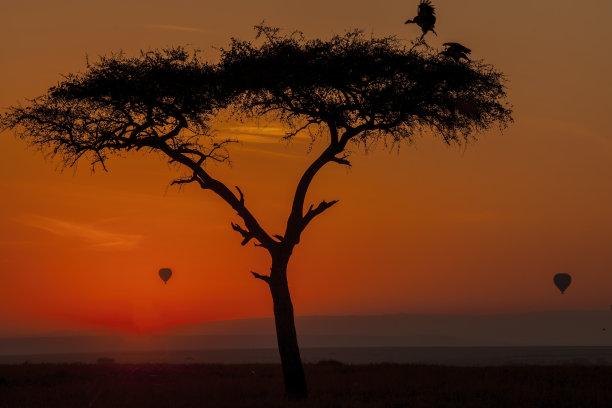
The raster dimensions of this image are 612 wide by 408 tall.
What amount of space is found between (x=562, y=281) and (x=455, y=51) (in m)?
59.7

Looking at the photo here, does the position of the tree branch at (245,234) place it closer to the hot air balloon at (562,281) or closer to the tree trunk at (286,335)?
the tree trunk at (286,335)

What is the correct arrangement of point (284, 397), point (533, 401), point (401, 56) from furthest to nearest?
point (401, 56) < point (284, 397) < point (533, 401)

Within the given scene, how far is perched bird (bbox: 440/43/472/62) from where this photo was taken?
105 ft

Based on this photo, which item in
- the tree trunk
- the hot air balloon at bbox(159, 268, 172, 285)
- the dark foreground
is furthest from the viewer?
the hot air balloon at bbox(159, 268, 172, 285)

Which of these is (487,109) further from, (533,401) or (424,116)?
(533,401)

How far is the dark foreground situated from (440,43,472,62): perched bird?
11.5m

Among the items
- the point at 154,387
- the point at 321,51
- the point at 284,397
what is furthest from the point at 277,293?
the point at 321,51

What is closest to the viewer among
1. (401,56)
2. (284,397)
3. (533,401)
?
(533,401)

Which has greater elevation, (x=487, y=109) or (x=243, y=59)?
(x=243, y=59)

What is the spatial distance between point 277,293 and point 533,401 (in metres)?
8.81

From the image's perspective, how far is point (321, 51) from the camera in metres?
31.6

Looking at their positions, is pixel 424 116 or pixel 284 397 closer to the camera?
pixel 284 397

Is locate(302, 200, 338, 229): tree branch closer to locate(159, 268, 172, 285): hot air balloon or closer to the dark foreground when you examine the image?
the dark foreground

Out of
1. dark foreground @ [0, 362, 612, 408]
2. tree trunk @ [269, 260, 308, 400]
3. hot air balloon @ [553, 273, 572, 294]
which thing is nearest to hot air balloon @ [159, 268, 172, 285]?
dark foreground @ [0, 362, 612, 408]
